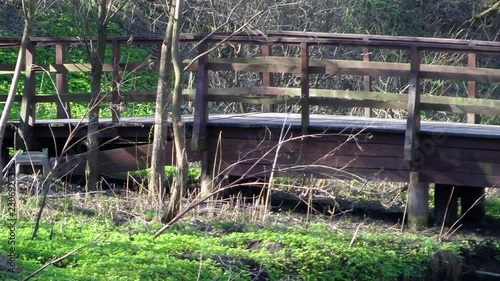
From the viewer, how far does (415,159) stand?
11070 millimetres

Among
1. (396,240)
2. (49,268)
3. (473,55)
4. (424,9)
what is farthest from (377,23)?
(49,268)

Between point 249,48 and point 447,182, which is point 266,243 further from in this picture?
point 249,48

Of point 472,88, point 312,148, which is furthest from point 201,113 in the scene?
point 472,88

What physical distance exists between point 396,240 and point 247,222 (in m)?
1.66

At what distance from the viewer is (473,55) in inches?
502

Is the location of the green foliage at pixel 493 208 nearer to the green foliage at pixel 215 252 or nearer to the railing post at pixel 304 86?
the green foliage at pixel 215 252

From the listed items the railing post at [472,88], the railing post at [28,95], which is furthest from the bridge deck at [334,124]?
the railing post at [472,88]

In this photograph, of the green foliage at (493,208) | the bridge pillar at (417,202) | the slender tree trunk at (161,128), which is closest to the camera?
the slender tree trunk at (161,128)

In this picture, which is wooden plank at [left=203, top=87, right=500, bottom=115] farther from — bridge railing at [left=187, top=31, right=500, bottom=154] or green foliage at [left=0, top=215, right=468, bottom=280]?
green foliage at [left=0, top=215, right=468, bottom=280]

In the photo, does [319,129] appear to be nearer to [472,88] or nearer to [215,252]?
[472,88]

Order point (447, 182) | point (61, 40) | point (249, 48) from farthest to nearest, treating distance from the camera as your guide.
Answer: point (249, 48), point (61, 40), point (447, 182)

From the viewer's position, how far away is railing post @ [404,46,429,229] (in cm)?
1095

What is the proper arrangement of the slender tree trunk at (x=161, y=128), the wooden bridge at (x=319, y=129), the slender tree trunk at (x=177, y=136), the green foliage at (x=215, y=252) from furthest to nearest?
the wooden bridge at (x=319, y=129)
the slender tree trunk at (x=161, y=128)
the slender tree trunk at (x=177, y=136)
the green foliage at (x=215, y=252)

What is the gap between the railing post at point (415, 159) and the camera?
35.9 ft
